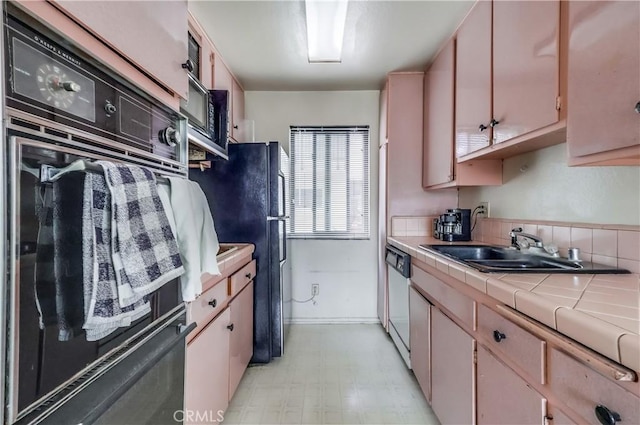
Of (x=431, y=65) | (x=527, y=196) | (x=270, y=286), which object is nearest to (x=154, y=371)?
(x=270, y=286)

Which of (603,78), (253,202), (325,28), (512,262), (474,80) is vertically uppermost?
(325,28)

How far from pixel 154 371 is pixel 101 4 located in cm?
89

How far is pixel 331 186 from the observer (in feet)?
9.91

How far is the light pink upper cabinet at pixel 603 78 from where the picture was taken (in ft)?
2.57

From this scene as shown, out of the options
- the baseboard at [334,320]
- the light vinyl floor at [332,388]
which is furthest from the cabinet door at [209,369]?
the baseboard at [334,320]

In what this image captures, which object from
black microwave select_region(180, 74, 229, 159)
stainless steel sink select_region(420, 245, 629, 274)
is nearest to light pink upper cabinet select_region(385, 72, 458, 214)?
stainless steel sink select_region(420, 245, 629, 274)

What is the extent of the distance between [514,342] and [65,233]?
1133mm

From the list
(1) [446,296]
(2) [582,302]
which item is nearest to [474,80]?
(1) [446,296]

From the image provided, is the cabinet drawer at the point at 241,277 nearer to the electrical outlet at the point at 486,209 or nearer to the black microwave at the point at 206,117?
the black microwave at the point at 206,117

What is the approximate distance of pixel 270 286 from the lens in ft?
7.14

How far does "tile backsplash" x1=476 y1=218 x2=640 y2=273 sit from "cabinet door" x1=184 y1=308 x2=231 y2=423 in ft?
5.38

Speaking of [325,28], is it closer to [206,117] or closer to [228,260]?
[206,117]

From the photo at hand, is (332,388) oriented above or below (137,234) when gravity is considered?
below

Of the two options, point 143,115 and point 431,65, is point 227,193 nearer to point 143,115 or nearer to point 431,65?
point 143,115
